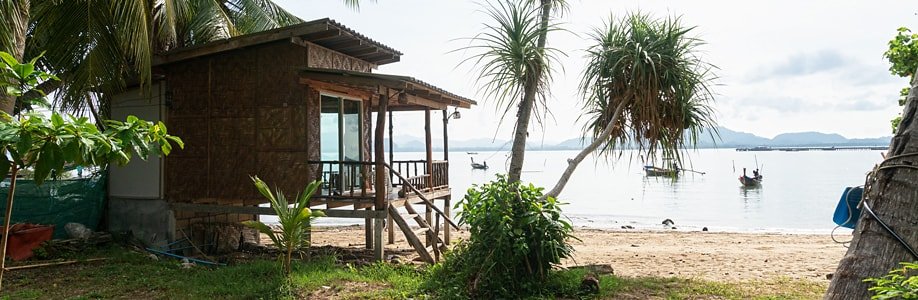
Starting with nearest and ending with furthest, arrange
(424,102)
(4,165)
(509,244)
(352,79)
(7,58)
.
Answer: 1. (7,58)
2. (4,165)
3. (509,244)
4. (352,79)
5. (424,102)

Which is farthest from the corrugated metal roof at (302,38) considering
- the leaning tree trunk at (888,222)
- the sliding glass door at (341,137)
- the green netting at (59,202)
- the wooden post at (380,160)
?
the leaning tree trunk at (888,222)

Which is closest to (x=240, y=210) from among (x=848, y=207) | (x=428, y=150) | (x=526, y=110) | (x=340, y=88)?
(x=340, y=88)

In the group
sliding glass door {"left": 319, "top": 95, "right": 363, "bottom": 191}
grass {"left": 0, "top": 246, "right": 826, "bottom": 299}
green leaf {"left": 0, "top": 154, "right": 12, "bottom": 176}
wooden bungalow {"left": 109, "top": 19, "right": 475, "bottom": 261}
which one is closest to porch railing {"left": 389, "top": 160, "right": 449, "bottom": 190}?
wooden bungalow {"left": 109, "top": 19, "right": 475, "bottom": 261}

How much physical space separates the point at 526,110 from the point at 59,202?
28.7ft

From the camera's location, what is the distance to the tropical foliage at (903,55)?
8328 mm

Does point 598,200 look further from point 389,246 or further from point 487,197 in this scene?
point 487,197

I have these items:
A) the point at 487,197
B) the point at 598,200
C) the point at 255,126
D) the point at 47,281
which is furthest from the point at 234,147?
the point at 598,200

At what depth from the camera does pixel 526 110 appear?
7.41 metres

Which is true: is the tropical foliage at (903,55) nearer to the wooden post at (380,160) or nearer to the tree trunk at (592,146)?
the tree trunk at (592,146)

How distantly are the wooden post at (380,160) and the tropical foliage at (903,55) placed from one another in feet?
24.6

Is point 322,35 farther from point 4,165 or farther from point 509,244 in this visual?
point 4,165

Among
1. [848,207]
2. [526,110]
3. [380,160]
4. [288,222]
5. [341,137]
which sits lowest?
[288,222]

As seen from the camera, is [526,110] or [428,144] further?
[428,144]

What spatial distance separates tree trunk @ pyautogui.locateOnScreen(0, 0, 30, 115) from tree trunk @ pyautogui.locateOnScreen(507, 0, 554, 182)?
640 cm
